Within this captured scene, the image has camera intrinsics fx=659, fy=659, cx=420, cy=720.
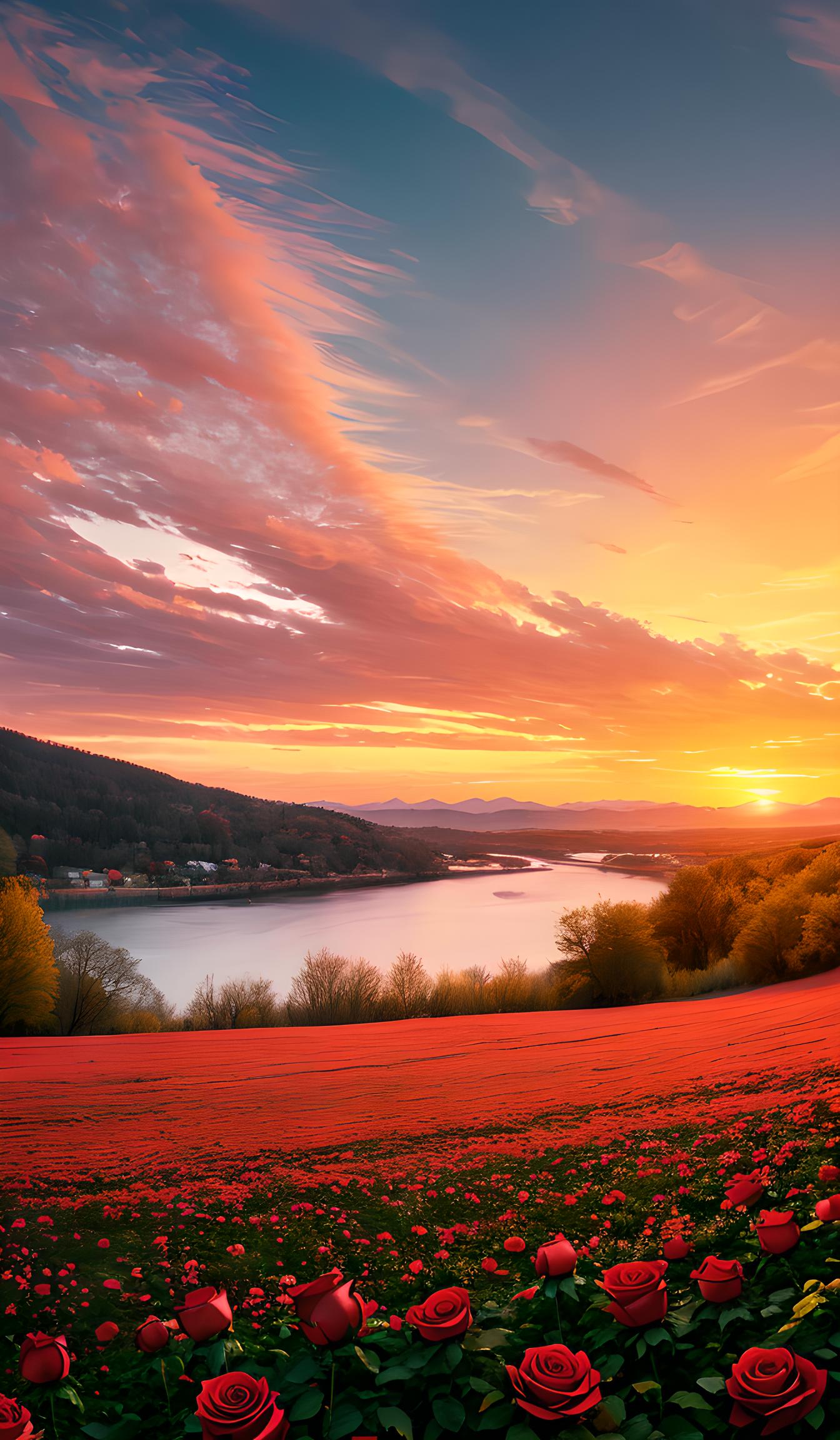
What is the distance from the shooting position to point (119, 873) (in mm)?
10820

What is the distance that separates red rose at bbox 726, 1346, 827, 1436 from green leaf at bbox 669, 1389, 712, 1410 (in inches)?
3.4

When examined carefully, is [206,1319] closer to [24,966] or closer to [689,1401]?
[689,1401]

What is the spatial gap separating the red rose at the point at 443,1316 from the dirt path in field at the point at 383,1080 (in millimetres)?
1768

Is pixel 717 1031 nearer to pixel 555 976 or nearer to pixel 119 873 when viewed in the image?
pixel 555 976

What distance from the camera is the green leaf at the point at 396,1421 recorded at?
78.0 inches

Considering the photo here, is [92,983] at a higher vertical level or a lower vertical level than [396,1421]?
lower

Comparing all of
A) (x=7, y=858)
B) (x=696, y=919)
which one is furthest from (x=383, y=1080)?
(x=696, y=919)

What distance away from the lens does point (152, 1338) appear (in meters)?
2.43

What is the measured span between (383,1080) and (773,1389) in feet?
10.7

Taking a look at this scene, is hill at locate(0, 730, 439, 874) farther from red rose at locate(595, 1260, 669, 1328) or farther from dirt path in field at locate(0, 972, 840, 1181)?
red rose at locate(595, 1260, 669, 1328)

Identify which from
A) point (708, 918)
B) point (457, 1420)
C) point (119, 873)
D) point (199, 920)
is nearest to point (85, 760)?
point (119, 873)

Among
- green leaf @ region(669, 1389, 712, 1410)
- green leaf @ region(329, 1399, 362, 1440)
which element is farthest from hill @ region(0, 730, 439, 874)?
green leaf @ region(669, 1389, 712, 1410)

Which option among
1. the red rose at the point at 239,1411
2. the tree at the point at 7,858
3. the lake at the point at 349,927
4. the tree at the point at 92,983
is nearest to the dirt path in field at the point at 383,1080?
the red rose at the point at 239,1411

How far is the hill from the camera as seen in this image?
32.5ft
